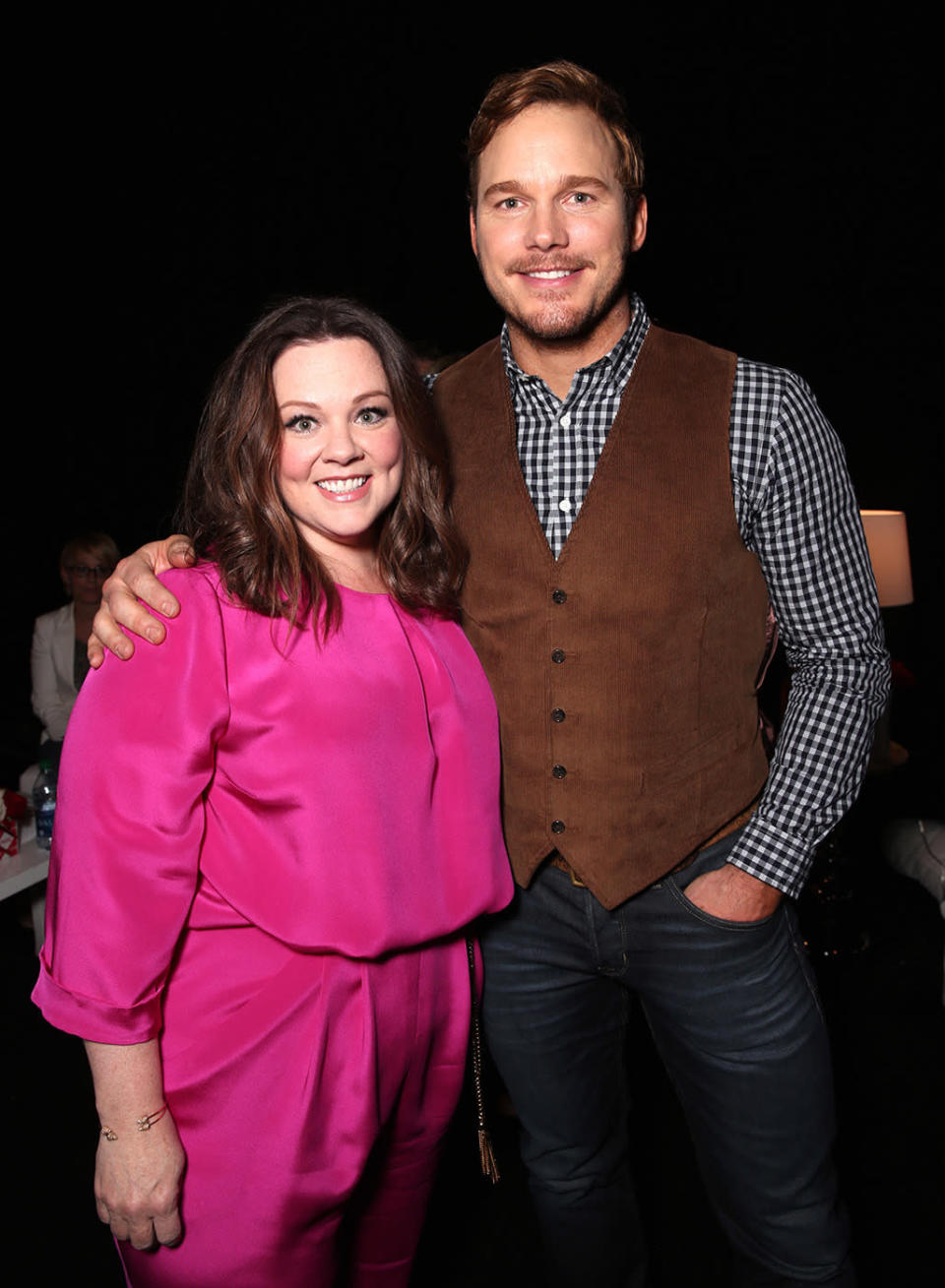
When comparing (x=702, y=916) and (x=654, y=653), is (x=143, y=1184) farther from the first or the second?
(x=654, y=653)

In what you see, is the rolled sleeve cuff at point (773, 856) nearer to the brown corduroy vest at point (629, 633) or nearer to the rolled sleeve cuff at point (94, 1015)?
the brown corduroy vest at point (629, 633)

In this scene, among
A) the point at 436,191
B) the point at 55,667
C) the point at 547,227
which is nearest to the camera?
the point at 547,227

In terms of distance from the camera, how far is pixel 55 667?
394 cm

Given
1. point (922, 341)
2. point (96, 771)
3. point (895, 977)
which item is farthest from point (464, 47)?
point (895, 977)

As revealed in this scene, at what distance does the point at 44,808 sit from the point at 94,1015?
2136 mm

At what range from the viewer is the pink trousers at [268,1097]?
4.13 ft

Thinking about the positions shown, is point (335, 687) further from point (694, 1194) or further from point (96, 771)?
point (694, 1194)

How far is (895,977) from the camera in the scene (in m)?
3.22

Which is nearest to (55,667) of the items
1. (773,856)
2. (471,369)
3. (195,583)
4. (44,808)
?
(44,808)

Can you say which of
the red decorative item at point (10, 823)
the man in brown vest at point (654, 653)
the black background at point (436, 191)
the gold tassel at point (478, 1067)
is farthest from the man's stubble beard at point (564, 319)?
the red decorative item at point (10, 823)

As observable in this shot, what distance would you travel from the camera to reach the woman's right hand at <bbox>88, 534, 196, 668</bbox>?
120cm

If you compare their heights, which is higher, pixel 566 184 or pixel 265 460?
pixel 566 184

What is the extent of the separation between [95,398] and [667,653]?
3.66 m

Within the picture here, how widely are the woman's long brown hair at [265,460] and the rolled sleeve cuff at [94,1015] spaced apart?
0.48 metres
